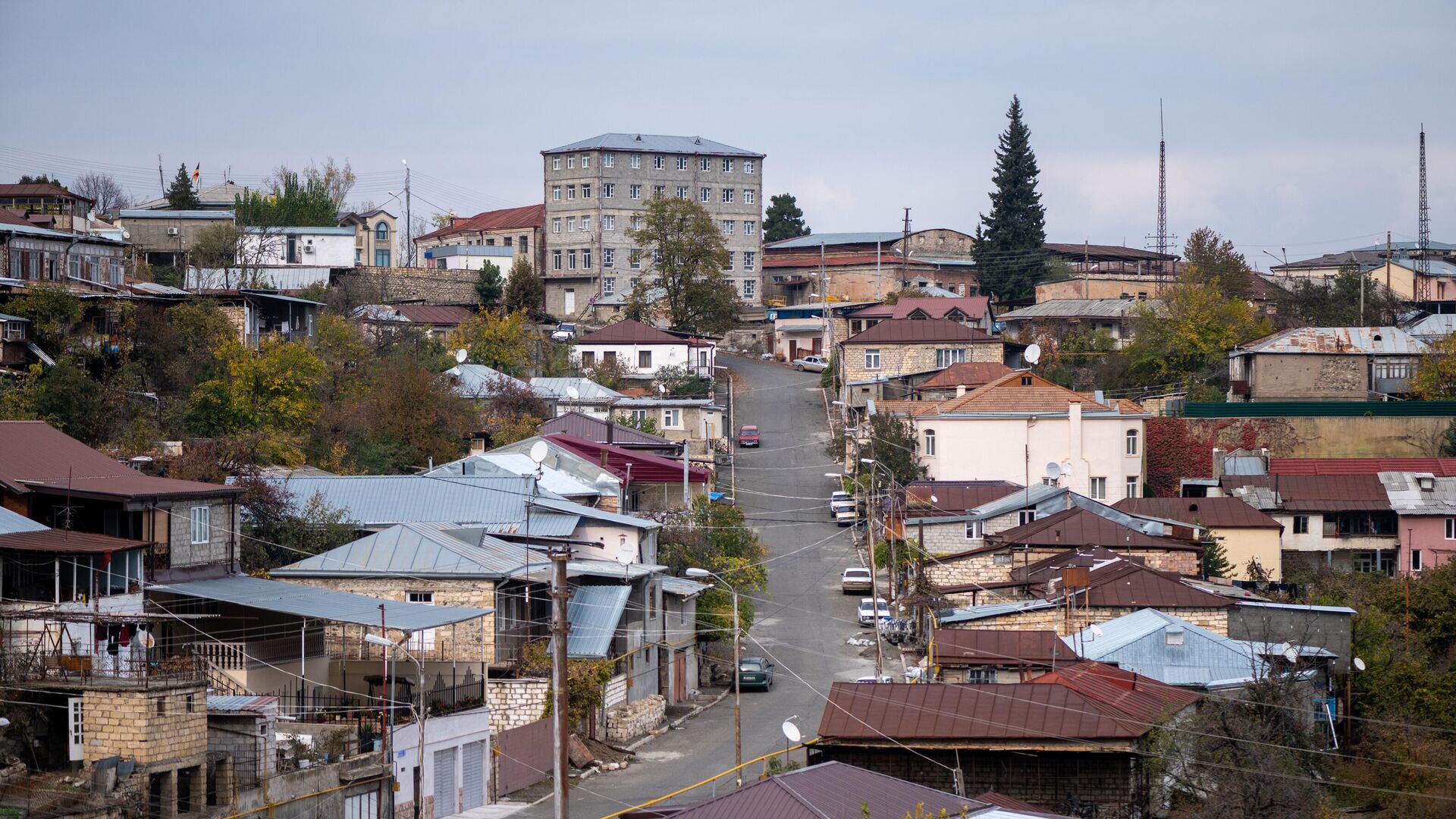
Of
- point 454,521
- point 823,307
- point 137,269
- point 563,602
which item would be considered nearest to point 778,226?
point 823,307

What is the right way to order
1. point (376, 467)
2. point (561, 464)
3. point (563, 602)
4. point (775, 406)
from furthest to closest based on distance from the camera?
point (775, 406) < point (376, 467) < point (561, 464) < point (563, 602)

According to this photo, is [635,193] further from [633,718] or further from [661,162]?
[633,718]

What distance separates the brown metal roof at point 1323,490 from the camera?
5425 centimetres

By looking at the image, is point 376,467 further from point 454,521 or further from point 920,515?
point 920,515

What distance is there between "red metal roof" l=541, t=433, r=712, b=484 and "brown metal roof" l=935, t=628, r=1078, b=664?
49.9ft

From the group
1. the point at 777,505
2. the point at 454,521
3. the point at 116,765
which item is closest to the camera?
the point at 116,765

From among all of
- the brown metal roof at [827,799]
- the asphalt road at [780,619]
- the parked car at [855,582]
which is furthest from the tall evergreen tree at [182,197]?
the brown metal roof at [827,799]

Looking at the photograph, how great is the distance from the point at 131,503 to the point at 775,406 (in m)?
45.8

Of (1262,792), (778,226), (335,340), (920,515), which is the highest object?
(778,226)

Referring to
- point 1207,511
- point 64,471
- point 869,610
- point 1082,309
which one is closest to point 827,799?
point 64,471

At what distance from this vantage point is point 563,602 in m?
20.6

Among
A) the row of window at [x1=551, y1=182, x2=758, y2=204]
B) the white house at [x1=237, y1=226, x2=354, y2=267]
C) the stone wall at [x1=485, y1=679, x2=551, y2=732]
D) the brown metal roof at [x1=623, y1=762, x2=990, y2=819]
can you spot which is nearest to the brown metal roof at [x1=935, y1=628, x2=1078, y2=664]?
the stone wall at [x1=485, y1=679, x2=551, y2=732]

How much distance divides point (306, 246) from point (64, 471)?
157ft

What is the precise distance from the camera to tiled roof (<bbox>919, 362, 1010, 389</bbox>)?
65.4 metres
